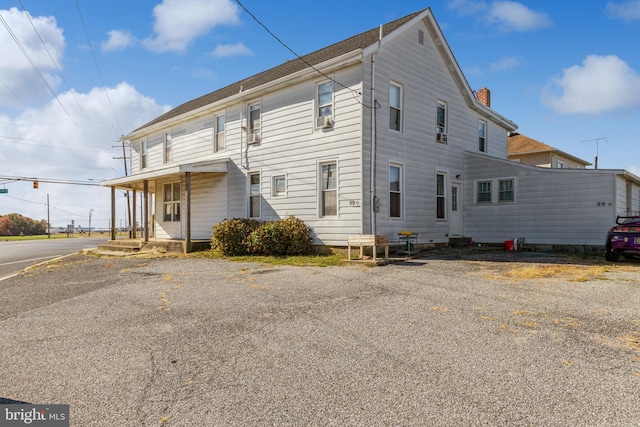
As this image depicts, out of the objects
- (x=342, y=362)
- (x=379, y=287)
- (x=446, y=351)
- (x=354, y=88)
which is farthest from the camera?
(x=354, y=88)

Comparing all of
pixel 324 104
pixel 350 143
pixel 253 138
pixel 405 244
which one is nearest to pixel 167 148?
pixel 253 138

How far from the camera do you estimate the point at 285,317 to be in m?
5.45

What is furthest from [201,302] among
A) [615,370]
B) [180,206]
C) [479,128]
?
[479,128]

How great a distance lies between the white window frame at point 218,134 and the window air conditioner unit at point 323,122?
555cm

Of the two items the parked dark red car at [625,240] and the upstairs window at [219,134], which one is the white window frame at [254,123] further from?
the parked dark red car at [625,240]

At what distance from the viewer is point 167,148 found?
20.2 metres

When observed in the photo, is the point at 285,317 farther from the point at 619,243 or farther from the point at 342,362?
the point at 619,243

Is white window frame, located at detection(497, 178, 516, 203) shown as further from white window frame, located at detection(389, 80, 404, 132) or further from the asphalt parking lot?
the asphalt parking lot

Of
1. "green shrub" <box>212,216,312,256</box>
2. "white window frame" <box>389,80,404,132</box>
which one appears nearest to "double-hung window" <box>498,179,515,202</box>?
"white window frame" <box>389,80,404,132</box>

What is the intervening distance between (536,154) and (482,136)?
1016 cm

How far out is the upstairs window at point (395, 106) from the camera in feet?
44.0

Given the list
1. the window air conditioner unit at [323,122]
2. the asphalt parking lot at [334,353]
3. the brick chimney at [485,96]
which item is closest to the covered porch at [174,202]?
the window air conditioner unit at [323,122]

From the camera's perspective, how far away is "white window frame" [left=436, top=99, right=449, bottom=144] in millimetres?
15425

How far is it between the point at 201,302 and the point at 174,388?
3.29 metres
